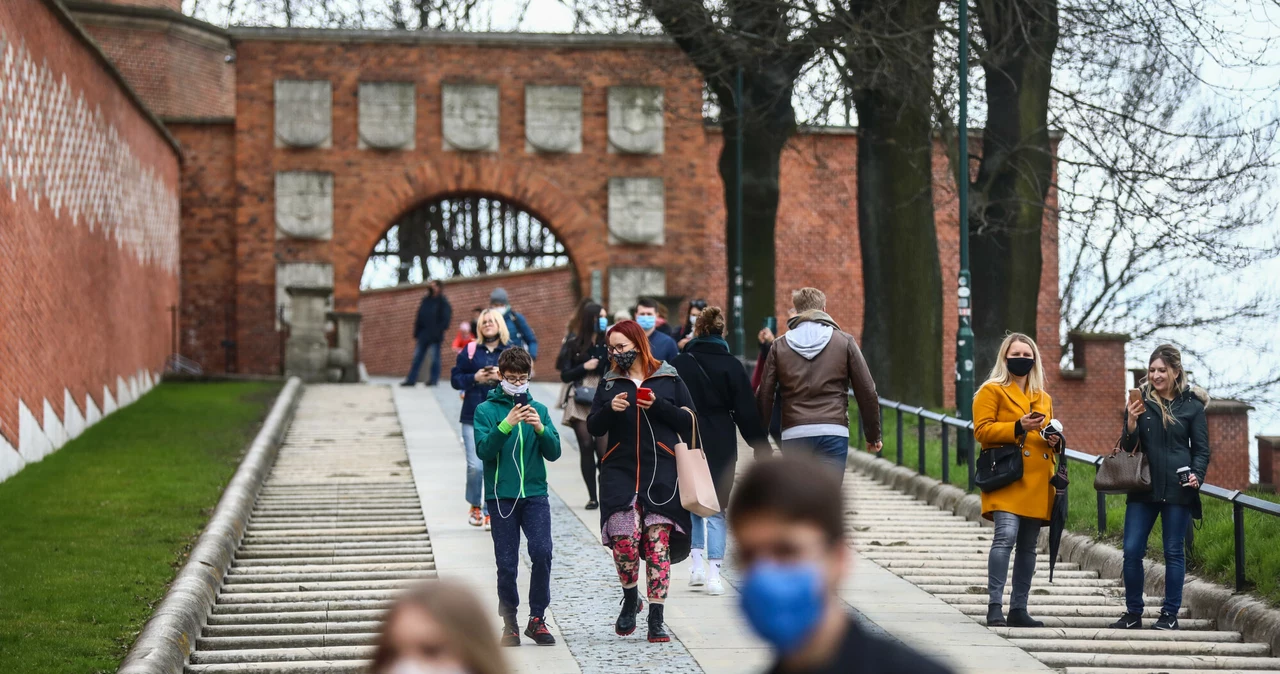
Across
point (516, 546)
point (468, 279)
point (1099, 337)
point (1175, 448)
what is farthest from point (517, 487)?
point (468, 279)

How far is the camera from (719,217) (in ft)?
106

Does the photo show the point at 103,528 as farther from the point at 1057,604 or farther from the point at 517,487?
the point at 1057,604

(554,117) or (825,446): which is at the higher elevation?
(554,117)

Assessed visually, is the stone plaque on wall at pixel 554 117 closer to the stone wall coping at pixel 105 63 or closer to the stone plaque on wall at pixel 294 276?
the stone plaque on wall at pixel 294 276

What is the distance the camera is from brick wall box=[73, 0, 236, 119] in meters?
35.2

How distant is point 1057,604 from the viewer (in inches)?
373

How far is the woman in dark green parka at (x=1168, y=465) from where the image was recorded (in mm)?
8633

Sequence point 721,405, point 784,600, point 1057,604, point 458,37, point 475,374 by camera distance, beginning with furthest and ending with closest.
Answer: point 458,37 < point 475,374 < point 721,405 < point 1057,604 < point 784,600

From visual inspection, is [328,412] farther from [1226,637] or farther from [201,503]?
[1226,637]

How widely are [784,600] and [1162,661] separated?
5864 millimetres

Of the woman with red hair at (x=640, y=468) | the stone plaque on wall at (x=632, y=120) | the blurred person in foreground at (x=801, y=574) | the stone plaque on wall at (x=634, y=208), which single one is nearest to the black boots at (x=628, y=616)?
the woman with red hair at (x=640, y=468)

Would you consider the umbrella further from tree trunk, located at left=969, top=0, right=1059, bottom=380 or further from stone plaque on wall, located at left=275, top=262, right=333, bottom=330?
stone plaque on wall, located at left=275, top=262, right=333, bottom=330

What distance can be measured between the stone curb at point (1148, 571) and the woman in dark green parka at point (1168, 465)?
303 mm

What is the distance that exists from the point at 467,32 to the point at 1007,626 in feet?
74.6
